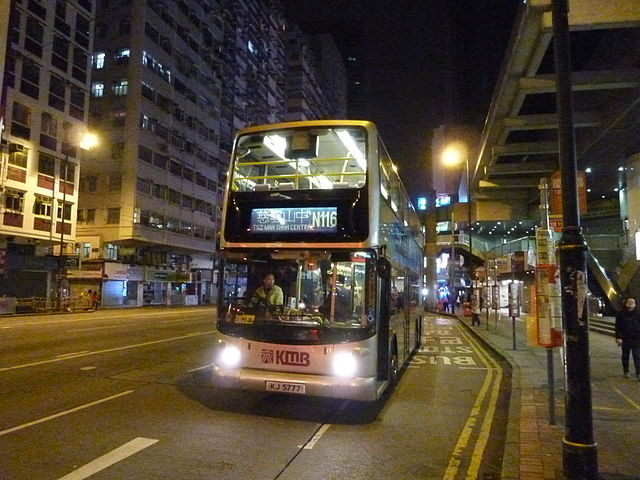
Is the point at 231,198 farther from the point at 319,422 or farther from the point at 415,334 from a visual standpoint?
the point at 415,334

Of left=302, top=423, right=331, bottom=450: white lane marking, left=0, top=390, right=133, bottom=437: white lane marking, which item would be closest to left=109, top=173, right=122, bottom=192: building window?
left=0, top=390, right=133, bottom=437: white lane marking

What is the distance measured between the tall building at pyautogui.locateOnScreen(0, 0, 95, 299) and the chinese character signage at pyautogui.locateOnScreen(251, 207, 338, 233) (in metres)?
30.1

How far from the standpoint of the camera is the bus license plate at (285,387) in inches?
284

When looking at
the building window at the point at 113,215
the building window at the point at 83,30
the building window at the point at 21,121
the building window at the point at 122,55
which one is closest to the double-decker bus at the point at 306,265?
the building window at the point at 21,121

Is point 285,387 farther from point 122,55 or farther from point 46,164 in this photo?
point 122,55

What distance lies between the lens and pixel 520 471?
201 inches

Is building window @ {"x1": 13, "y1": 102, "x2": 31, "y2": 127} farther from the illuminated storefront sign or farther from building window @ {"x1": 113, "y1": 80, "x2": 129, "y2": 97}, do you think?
the illuminated storefront sign

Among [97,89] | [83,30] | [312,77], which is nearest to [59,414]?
[83,30]

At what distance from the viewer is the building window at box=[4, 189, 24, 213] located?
110ft

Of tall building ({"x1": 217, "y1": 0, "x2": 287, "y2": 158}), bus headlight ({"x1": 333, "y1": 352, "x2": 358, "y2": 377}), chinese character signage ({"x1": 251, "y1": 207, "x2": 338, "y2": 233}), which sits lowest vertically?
bus headlight ({"x1": 333, "y1": 352, "x2": 358, "y2": 377})

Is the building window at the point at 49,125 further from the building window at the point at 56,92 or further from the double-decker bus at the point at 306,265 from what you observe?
the double-decker bus at the point at 306,265

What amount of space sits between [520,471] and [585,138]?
18.9 metres

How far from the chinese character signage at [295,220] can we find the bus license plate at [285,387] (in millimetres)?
2193

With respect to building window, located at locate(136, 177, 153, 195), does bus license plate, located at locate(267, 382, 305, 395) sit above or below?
below
